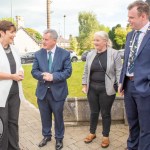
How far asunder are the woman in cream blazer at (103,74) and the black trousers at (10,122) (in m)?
1.28

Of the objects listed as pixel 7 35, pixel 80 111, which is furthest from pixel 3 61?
pixel 80 111

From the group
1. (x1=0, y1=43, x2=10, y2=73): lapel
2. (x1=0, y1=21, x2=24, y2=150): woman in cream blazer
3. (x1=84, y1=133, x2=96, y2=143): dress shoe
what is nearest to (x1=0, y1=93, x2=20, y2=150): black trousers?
(x1=0, y1=21, x2=24, y2=150): woman in cream blazer

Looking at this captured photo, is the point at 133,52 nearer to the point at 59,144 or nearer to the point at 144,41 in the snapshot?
the point at 144,41

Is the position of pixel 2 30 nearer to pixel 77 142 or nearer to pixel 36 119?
pixel 77 142

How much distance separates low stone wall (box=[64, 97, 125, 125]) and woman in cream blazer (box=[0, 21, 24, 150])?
1516 mm

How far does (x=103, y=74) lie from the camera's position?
4.21 metres

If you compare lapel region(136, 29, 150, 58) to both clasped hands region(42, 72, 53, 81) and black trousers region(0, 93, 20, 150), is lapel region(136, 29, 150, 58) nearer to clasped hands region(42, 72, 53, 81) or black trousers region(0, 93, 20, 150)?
clasped hands region(42, 72, 53, 81)

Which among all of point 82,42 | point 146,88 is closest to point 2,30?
point 146,88

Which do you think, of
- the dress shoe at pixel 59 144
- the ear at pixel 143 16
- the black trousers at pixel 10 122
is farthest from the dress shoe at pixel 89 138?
the ear at pixel 143 16

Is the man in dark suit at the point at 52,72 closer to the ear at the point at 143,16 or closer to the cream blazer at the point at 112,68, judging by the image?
the cream blazer at the point at 112,68

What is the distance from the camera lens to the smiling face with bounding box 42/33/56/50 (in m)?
4.02

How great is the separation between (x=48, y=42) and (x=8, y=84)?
96 centimetres

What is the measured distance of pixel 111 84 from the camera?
419 centimetres

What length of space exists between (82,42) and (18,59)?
176ft
